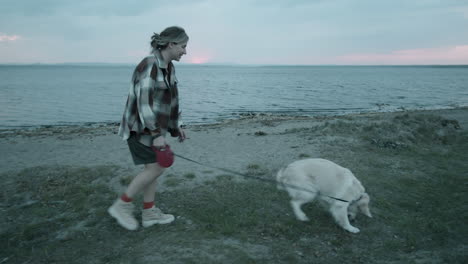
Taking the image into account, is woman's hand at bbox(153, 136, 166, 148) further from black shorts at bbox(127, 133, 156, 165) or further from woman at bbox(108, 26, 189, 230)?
black shorts at bbox(127, 133, 156, 165)

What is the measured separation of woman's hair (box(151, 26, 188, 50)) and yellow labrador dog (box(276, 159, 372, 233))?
2238mm

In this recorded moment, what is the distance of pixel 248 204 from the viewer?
450 cm

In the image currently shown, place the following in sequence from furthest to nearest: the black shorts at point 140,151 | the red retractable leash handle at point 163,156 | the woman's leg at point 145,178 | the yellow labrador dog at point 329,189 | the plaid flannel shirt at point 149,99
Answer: the yellow labrador dog at point 329,189
the woman's leg at point 145,178
the black shorts at point 140,151
the red retractable leash handle at point 163,156
the plaid flannel shirt at point 149,99

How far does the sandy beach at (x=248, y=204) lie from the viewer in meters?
3.31

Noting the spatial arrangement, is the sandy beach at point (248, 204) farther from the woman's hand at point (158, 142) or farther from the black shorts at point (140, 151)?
the woman's hand at point (158, 142)

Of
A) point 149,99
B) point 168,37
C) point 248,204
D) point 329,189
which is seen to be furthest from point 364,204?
point 168,37

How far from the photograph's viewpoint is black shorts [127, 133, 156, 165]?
3.29 metres

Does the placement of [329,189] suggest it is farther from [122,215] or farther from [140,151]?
[122,215]

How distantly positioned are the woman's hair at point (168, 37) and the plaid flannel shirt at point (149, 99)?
0.35 ft

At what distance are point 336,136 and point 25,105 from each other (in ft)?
83.8

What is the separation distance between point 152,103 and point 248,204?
2221mm

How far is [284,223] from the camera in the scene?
3.96 m

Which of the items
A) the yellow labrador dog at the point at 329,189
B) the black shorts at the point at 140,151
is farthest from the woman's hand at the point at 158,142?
the yellow labrador dog at the point at 329,189

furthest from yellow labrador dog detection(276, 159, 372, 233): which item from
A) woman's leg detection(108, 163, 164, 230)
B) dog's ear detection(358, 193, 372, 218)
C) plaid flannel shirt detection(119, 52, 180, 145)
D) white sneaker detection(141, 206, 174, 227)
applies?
plaid flannel shirt detection(119, 52, 180, 145)
